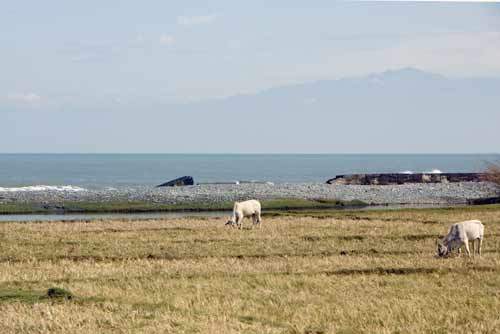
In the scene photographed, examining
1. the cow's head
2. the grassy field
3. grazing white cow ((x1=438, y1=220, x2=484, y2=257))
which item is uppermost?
grazing white cow ((x1=438, y1=220, x2=484, y2=257))

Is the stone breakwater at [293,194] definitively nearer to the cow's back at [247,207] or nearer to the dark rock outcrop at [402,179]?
the dark rock outcrop at [402,179]

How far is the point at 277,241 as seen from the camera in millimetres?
26016

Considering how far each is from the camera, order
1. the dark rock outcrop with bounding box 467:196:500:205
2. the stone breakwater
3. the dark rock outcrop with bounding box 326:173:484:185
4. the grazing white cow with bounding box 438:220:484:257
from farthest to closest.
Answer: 1. the dark rock outcrop with bounding box 326:173:484:185
2. the stone breakwater
3. the dark rock outcrop with bounding box 467:196:500:205
4. the grazing white cow with bounding box 438:220:484:257

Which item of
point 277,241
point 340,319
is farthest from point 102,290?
point 277,241

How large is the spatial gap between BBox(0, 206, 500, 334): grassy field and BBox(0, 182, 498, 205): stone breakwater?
36.0m

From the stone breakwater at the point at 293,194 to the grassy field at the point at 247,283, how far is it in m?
36.0

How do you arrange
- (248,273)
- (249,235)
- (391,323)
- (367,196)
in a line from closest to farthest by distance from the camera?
(391,323)
(248,273)
(249,235)
(367,196)

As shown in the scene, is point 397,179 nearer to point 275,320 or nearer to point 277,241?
point 277,241

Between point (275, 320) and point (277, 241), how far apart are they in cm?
1227

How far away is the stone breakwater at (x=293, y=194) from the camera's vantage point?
6519 cm

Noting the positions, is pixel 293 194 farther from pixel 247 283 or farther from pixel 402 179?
pixel 247 283

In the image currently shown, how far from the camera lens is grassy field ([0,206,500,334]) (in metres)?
13.4

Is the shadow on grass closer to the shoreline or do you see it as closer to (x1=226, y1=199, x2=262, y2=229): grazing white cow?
(x1=226, y1=199, x2=262, y2=229): grazing white cow

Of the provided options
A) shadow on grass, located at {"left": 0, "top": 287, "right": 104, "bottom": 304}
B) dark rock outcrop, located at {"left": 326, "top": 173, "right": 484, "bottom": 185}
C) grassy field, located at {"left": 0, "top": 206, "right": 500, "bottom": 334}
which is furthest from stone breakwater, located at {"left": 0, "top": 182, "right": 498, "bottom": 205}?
shadow on grass, located at {"left": 0, "top": 287, "right": 104, "bottom": 304}
